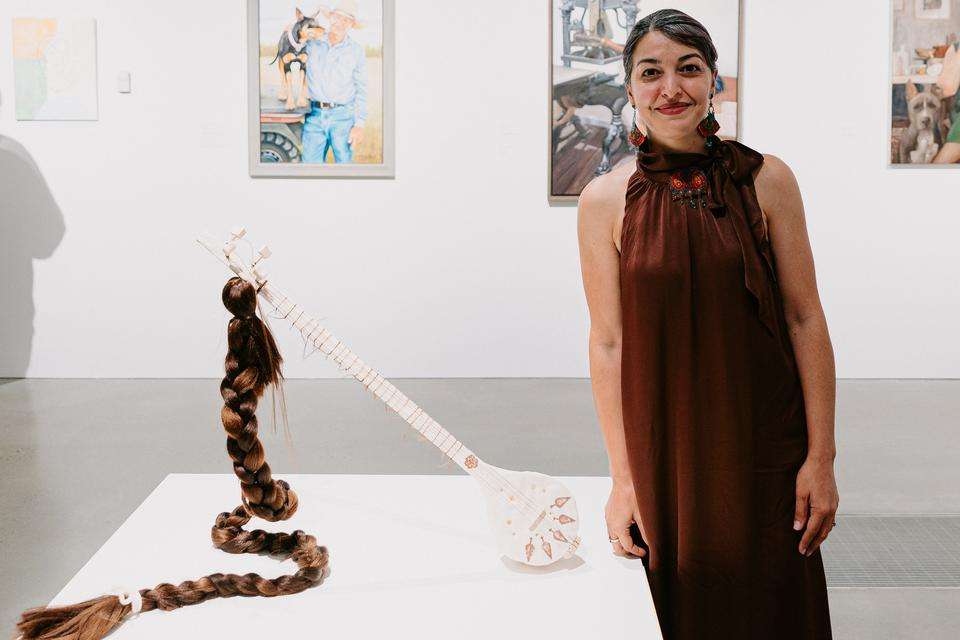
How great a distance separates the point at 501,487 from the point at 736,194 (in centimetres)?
59

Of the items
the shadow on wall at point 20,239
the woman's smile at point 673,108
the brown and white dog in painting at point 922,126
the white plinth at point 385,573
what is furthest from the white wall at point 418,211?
the woman's smile at point 673,108

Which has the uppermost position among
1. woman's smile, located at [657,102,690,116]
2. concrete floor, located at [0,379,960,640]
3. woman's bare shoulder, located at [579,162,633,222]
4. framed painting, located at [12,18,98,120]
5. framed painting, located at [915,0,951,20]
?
framed painting, located at [915,0,951,20]

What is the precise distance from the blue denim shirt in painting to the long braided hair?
14.5 feet

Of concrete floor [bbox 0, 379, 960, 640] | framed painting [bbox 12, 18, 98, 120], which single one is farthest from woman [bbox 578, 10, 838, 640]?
framed painting [bbox 12, 18, 98, 120]

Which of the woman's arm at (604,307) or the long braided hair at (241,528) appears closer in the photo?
the long braided hair at (241,528)

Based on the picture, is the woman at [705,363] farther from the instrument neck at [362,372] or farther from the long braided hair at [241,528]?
the long braided hair at [241,528]

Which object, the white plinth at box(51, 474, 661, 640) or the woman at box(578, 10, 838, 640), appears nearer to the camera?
the white plinth at box(51, 474, 661, 640)

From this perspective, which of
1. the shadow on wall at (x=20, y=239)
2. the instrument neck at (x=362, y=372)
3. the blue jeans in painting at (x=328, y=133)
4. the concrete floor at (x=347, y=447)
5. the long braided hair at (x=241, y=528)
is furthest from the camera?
the shadow on wall at (x=20, y=239)

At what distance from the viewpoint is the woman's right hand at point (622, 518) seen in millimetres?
1531

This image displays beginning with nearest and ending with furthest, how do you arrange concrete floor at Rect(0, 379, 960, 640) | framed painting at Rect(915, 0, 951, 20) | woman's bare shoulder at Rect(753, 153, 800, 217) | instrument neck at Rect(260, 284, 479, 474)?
instrument neck at Rect(260, 284, 479, 474), woman's bare shoulder at Rect(753, 153, 800, 217), concrete floor at Rect(0, 379, 960, 640), framed painting at Rect(915, 0, 951, 20)

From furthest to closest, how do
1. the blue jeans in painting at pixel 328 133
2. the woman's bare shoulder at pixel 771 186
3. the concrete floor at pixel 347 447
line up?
the blue jeans in painting at pixel 328 133
the concrete floor at pixel 347 447
the woman's bare shoulder at pixel 771 186

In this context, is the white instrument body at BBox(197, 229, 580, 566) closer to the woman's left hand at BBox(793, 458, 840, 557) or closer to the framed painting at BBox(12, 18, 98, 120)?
the woman's left hand at BBox(793, 458, 840, 557)

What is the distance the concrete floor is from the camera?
Answer: 283 cm

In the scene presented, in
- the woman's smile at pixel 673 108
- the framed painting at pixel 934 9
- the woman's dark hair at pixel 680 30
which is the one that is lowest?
the woman's smile at pixel 673 108
